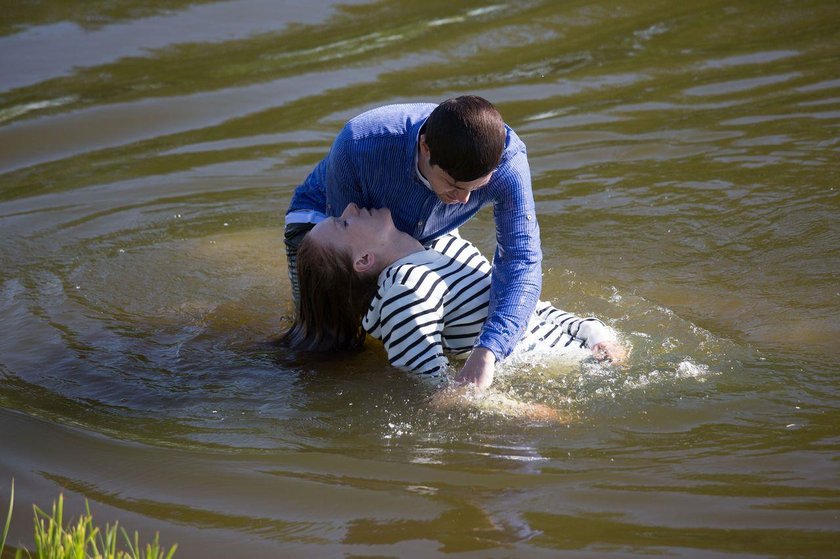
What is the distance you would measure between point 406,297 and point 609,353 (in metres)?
0.94

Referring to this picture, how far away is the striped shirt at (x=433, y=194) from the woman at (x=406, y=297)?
10 cm

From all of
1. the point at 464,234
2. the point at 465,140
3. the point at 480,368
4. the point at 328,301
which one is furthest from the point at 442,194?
the point at 464,234

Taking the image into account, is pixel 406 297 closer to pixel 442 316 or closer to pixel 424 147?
pixel 442 316

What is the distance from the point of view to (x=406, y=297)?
4.09 metres

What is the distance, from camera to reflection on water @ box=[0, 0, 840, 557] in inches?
133

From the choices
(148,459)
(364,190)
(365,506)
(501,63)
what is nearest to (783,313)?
(364,190)

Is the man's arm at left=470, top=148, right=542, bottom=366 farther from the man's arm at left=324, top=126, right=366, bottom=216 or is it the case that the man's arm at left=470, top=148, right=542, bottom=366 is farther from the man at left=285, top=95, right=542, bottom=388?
the man's arm at left=324, top=126, right=366, bottom=216

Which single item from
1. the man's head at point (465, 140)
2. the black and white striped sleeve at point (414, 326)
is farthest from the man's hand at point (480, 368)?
the man's head at point (465, 140)

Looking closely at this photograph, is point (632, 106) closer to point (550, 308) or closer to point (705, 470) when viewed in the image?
point (550, 308)

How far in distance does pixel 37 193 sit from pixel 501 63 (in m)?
3.98

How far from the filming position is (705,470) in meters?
3.50

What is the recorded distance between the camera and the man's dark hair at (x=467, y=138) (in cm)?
360

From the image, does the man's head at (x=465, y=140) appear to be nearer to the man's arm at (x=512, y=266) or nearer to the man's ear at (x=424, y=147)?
the man's ear at (x=424, y=147)

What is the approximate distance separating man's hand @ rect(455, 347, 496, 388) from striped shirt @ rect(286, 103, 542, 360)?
0.10ft
